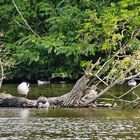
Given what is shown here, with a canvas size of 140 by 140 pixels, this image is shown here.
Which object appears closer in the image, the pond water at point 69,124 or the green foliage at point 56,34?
the pond water at point 69,124

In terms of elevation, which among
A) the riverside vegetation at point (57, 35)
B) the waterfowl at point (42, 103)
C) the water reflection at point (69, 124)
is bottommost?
the water reflection at point (69, 124)

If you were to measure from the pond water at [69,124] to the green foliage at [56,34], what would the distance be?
1606 cm

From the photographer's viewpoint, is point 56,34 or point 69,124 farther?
point 56,34

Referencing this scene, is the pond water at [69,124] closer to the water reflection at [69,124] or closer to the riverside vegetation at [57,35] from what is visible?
the water reflection at [69,124]

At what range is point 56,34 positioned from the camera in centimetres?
5081

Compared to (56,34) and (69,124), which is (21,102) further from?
(56,34)

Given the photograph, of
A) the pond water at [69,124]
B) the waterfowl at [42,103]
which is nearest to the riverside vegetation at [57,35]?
the waterfowl at [42,103]

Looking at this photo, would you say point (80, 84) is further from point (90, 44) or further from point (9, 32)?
point (9, 32)

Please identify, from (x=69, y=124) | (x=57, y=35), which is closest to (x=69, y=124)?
(x=69, y=124)

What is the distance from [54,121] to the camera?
87.7ft

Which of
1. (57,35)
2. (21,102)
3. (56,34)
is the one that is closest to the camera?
(21,102)

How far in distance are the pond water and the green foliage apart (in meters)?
16.1

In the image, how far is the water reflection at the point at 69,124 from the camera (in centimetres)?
2309

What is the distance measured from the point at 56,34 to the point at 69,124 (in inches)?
1002
